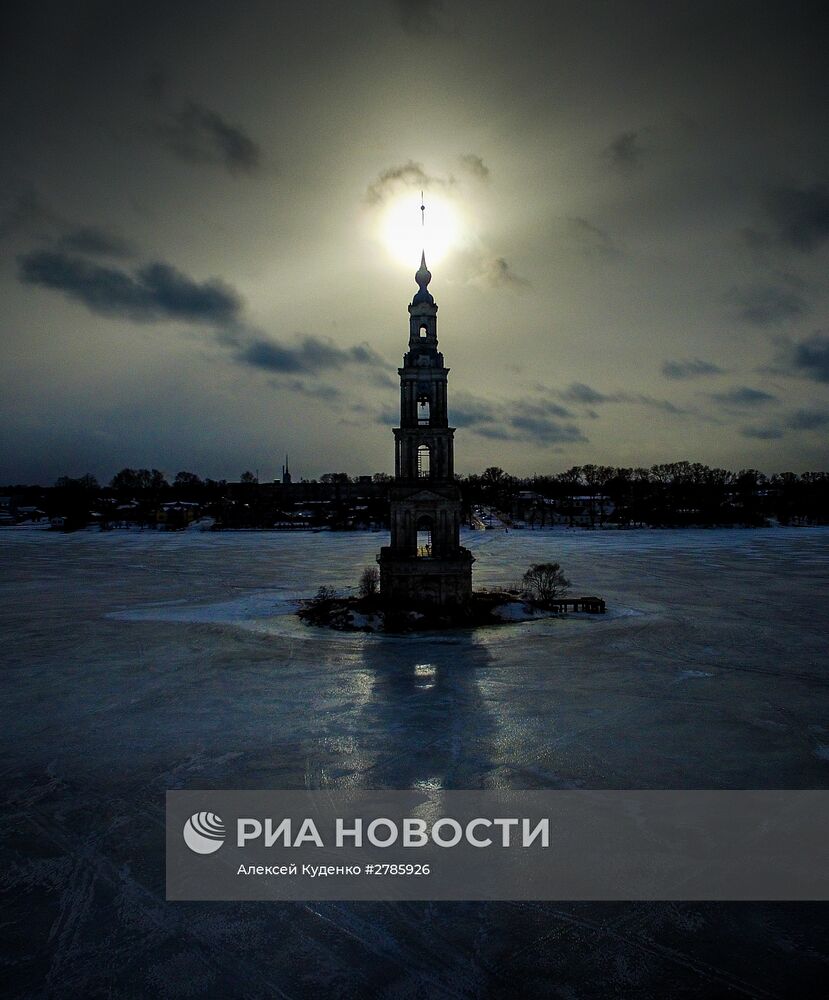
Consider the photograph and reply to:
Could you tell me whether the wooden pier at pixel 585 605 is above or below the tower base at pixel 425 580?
below

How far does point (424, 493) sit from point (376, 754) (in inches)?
699

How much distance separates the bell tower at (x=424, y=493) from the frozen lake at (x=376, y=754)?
3791mm

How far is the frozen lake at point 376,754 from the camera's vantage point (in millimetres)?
8391

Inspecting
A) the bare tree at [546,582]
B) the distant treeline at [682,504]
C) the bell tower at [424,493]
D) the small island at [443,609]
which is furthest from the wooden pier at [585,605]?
the distant treeline at [682,504]

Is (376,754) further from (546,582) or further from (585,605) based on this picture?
(546,582)

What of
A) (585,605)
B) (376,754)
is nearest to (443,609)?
(585,605)

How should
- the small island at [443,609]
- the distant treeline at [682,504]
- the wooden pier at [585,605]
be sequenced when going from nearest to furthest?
1. the small island at [443,609]
2. the wooden pier at [585,605]
3. the distant treeline at [682,504]

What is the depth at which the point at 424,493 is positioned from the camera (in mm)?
31500

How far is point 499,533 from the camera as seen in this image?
106 m

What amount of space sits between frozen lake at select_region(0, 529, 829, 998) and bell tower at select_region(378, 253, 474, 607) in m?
3.79

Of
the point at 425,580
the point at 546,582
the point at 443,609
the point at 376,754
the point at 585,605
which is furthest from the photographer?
the point at 546,582

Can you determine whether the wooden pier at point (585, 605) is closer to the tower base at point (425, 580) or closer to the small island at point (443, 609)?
the small island at point (443, 609)

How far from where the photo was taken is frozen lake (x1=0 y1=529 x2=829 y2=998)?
8.39 meters

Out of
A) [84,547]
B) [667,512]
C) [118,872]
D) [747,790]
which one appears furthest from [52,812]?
[667,512]
